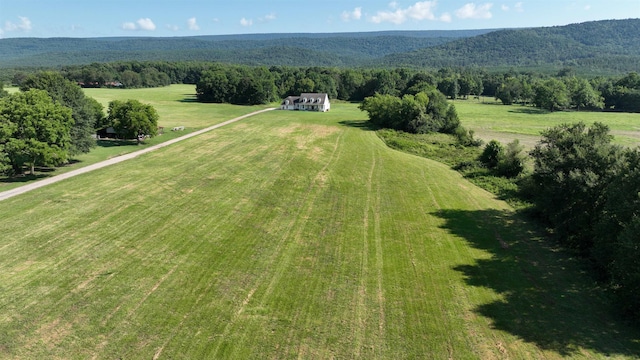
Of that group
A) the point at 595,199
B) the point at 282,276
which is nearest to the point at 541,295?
the point at 595,199

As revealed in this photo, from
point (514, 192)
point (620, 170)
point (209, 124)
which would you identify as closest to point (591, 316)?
point (620, 170)

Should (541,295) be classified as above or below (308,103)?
below

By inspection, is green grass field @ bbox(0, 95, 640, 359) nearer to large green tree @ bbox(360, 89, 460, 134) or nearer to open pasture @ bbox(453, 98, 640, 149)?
large green tree @ bbox(360, 89, 460, 134)

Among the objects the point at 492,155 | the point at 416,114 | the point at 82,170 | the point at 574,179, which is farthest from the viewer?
the point at 416,114

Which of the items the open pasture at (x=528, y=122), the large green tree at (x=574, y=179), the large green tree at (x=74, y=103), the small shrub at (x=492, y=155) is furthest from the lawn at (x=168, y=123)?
the open pasture at (x=528, y=122)

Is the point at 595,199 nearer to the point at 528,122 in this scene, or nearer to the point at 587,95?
the point at 528,122

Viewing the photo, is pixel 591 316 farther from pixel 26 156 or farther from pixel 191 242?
pixel 26 156
